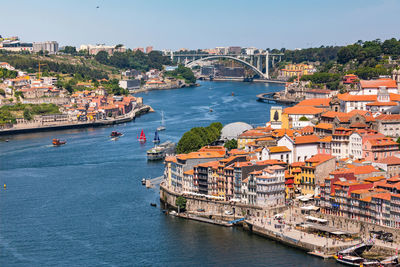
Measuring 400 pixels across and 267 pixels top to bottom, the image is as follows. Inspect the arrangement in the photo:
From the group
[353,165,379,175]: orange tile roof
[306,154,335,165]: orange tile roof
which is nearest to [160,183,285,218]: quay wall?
[306,154,335,165]: orange tile roof

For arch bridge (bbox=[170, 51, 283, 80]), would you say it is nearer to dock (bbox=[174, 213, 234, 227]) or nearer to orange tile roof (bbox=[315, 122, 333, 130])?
orange tile roof (bbox=[315, 122, 333, 130])

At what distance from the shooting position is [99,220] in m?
37.3

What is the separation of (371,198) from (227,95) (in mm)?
75022

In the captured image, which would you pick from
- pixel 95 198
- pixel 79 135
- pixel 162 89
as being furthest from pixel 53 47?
pixel 95 198

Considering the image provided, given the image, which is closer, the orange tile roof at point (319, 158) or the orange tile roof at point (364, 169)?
the orange tile roof at point (364, 169)

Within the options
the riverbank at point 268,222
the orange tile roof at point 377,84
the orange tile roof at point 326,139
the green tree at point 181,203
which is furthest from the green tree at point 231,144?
the orange tile roof at point 377,84

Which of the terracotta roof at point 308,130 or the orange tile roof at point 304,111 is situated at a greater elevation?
the orange tile roof at point 304,111

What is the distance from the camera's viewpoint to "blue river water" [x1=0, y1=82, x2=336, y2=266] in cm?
3162

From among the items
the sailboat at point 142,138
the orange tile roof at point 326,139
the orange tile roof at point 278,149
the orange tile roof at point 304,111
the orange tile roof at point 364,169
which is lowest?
the sailboat at point 142,138

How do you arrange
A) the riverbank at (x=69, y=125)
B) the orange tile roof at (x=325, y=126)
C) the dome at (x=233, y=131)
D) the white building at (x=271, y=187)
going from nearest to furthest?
the white building at (x=271, y=187)
the orange tile roof at (x=325, y=126)
the dome at (x=233, y=131)
the riverbank at (x=69, y=125)

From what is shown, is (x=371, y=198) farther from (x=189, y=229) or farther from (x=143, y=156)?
(x=143, y=156)

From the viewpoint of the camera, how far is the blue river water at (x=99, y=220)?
31.6 m

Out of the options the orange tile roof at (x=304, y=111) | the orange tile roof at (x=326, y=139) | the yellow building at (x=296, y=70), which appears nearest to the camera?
the orange tile roof at (x=326, y=139)

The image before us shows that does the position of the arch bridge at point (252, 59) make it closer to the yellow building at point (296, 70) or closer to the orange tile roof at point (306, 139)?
the yellow building at point (296, 70)
